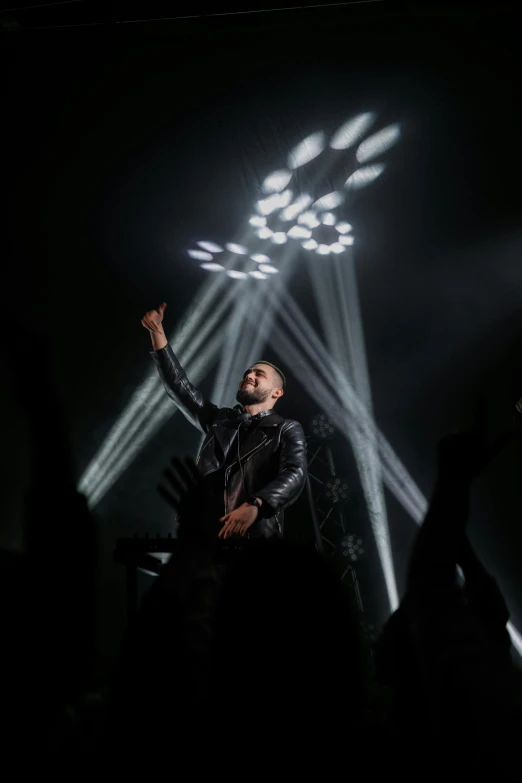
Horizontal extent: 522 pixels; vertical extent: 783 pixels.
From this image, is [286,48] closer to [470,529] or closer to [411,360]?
[411,360]

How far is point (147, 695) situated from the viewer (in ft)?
3.40

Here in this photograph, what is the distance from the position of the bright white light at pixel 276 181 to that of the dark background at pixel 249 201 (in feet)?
0.31

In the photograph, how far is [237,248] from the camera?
A: 5500mm

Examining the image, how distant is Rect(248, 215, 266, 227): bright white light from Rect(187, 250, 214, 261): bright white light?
529 mm

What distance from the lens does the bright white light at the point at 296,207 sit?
5.31m

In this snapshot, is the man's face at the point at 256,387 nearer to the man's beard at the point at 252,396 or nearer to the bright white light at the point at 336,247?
the man's beard at the point at 252,396

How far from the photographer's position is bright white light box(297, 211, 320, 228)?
5.36m

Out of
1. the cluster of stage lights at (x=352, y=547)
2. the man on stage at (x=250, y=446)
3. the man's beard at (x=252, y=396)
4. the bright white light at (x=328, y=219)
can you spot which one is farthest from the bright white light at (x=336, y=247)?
the cluster of stage lights at (x=352, y=547)

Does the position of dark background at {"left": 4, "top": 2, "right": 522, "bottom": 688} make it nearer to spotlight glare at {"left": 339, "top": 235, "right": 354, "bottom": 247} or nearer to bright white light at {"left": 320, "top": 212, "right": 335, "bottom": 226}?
spotlight glare at {"left": 339, "top": 235, "right": 354, "bottom": 247}

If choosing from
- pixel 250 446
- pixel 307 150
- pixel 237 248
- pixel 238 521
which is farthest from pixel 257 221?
pixel 238 521

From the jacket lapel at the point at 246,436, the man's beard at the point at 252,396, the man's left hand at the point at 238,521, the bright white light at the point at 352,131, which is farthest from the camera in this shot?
the bright white light at the point at 352,131

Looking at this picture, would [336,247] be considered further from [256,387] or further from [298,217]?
[256,387]

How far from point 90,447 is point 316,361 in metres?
2.29

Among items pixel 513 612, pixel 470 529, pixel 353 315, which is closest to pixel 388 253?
pixel 353 315
